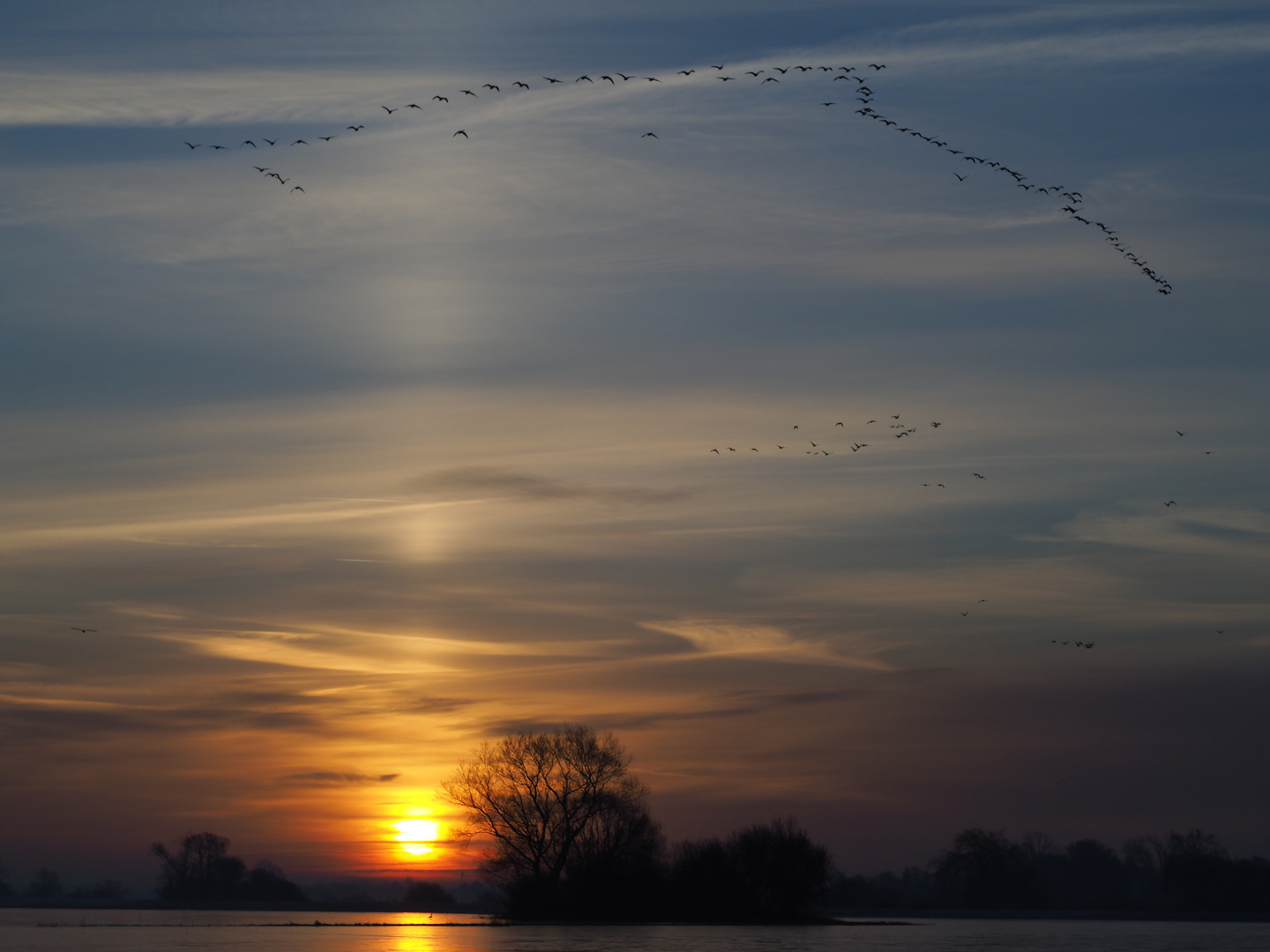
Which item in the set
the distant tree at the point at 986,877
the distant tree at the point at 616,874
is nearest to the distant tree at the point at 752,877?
the distant tree at the point at 616,874

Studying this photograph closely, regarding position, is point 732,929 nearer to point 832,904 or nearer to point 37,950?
point 37,950

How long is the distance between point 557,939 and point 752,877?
132 ft

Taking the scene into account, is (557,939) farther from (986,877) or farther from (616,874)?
(986,877)

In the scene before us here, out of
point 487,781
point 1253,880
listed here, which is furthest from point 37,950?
point 1253,880

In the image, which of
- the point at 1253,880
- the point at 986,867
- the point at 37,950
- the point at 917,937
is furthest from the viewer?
the point at 986,867

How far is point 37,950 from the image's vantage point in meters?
68.7

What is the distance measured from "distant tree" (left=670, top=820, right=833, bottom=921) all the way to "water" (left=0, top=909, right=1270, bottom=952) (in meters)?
4.43

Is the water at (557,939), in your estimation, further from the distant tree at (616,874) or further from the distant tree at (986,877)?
the distant tree at (986,877)

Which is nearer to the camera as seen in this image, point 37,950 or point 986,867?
point 37,950

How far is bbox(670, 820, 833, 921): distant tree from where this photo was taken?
114625mm

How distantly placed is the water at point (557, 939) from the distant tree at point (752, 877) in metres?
4.43

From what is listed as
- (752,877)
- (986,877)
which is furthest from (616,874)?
(986,877)

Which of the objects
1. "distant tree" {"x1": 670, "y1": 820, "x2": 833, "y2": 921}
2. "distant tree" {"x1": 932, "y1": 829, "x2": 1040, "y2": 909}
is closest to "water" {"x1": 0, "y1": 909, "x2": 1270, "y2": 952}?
"distant tree" {"x1": 670, "y1": 820, "x2": 833, "y2": 921}

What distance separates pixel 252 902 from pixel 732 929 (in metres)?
108
